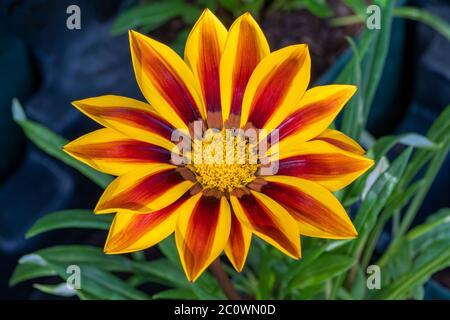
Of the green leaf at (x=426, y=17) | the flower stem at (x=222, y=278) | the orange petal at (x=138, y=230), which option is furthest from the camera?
the green leaf at (x=426, y=17)

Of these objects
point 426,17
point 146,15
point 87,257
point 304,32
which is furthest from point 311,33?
point 87,257

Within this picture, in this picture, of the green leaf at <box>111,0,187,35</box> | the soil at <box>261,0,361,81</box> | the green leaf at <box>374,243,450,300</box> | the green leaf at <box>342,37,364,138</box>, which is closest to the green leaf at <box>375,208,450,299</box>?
the green leaf at <box>374,243,450,300</box>

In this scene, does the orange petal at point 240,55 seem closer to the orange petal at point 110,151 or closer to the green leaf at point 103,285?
the orange petal at point 110,151

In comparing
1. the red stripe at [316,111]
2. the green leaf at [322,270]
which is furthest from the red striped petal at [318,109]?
the green leaf at [322,270]

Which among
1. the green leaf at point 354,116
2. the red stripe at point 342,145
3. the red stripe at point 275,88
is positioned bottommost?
the red stripe at point 342,145

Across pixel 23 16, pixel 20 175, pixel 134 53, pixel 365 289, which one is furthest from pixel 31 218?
pixel 134 53

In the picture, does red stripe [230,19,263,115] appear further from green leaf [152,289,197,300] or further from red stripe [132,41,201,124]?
green leaf [152,289,197,300]
